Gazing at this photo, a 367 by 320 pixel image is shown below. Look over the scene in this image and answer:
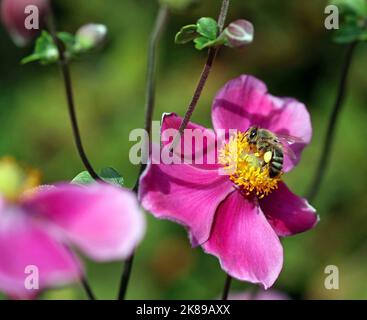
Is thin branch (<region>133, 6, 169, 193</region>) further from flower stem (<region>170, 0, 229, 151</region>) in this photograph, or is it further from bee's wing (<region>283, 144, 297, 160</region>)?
bee's wing (<region>283, 144, 297, 160</region>)

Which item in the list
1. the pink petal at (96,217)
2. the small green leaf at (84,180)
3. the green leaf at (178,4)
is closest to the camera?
the pink petal at (96,217)

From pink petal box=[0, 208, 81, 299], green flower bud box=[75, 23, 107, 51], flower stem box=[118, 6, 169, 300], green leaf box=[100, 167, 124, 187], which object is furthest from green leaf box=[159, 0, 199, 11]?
pink petal box=[0, 208, 81, 299]

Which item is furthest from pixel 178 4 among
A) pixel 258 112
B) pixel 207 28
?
pixel 258 112

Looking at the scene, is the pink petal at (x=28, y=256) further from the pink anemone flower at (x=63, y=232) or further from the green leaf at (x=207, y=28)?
the green leaf at (x=207, y=28)

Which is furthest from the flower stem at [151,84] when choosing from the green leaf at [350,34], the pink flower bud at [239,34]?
the green leaf at [350,34]

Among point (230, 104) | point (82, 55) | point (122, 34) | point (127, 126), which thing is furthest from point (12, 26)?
point (122, 34)

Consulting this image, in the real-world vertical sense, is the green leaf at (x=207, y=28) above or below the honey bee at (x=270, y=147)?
above
